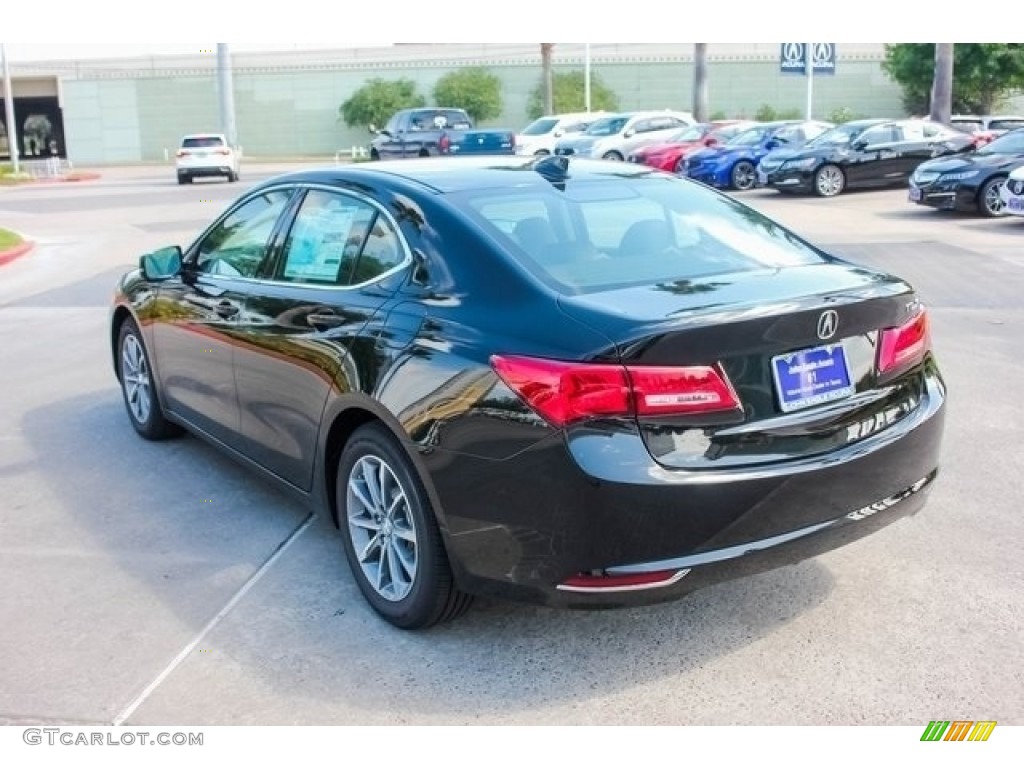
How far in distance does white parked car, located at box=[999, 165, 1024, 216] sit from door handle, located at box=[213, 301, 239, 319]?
13099 mm

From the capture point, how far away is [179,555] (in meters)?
4.68

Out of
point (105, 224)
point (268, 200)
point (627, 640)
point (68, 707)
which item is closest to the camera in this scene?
point (68, 707)

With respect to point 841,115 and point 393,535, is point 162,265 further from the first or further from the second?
point 841,115

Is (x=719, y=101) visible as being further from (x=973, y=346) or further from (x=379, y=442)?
(x=379, y=442)

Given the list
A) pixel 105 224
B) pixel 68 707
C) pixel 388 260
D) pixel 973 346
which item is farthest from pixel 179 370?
pixel 105 224

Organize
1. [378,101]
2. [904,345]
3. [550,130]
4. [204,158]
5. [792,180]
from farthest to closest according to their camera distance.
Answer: [378,101] → [550,130] → [204,158] → [792,180] → [904,345]

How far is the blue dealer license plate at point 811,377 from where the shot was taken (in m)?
3.38

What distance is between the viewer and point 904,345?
12.5 ft

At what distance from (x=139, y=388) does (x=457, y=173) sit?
9.52ft

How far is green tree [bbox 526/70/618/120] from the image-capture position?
5934 cm

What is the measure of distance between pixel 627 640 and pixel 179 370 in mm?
2961
